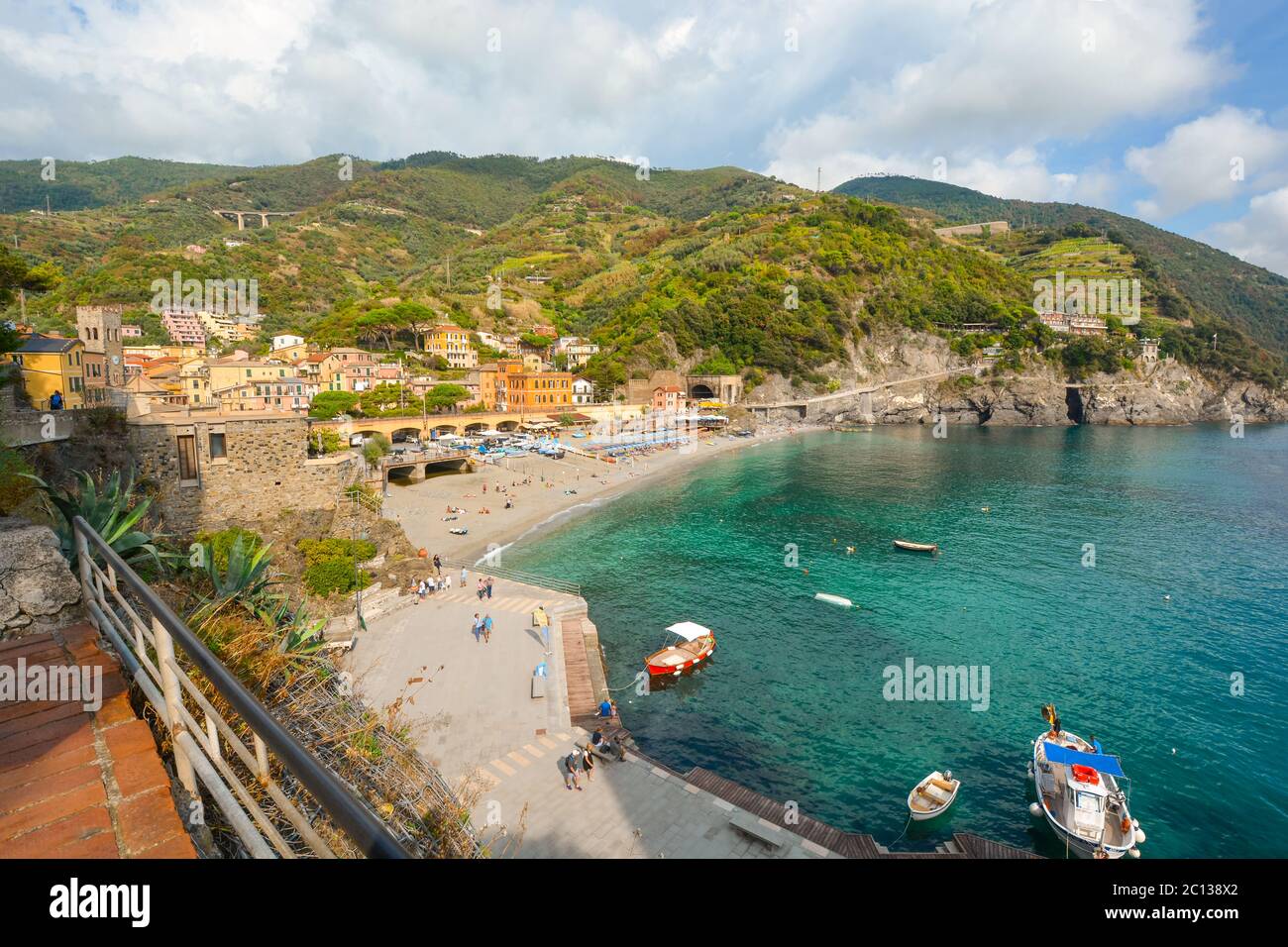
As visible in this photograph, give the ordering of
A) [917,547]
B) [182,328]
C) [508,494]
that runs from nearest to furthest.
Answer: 1. [917,547]
2. [508,494]
3. [182,328]

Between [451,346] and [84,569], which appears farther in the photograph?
[451,346]

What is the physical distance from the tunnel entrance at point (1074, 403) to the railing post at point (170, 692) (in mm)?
114233

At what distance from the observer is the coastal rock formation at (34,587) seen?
177 inches

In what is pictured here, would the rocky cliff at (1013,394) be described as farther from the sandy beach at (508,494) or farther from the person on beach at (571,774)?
the person on beach at (571,774)

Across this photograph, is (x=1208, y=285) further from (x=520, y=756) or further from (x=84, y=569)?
(x=84, y=569)

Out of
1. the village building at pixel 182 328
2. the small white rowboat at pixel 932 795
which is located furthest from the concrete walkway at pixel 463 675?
the village building at pixel 182 328

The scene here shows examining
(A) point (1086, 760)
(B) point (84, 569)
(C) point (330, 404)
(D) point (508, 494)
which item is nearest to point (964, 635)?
(A) point (1086, 760)

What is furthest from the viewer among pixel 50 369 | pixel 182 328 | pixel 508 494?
pixel 182 328

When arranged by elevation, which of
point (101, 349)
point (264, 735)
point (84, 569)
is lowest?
point (84, 569)

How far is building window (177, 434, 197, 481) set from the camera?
16.2 meters

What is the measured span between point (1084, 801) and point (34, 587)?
18661 millimetres

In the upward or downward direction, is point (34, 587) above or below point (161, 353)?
below

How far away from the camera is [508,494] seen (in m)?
43.8

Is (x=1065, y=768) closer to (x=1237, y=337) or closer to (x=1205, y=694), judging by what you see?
(x=1205, y=694)
